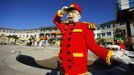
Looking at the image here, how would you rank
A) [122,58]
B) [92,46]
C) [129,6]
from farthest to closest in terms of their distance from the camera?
[129,6] < [92,46] < [122,58]

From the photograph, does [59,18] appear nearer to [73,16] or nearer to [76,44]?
[73,16]

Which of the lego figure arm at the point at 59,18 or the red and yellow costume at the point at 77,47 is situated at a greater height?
the lego figure arm at the point at 59,18

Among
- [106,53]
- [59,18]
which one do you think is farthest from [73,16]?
[106,53]

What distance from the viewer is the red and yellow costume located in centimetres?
264

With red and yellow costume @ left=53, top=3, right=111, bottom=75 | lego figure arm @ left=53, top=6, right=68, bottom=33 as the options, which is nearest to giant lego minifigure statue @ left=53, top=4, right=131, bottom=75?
red and yellow costume @ left=53, top=3, right=111, bottom=75

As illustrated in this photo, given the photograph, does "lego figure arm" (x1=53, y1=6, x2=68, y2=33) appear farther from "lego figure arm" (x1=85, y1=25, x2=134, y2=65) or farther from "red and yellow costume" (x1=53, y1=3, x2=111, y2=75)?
"lego figure arm" (x1=85, y1=25, x2=134, y2=65)

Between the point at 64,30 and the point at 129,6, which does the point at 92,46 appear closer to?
the point at 64,30

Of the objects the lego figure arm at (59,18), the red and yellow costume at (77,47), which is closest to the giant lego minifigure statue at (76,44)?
the red and yellow costume at (77,47)

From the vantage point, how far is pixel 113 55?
231 cm

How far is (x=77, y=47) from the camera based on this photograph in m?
2.68

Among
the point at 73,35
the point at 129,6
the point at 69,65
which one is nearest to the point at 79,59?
the point at 69,65

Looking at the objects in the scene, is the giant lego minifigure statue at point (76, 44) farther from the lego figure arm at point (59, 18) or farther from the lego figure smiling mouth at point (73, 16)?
the lego figure arm at point (59, 18)

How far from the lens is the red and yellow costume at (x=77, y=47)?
8.65ft

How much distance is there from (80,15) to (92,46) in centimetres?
68
